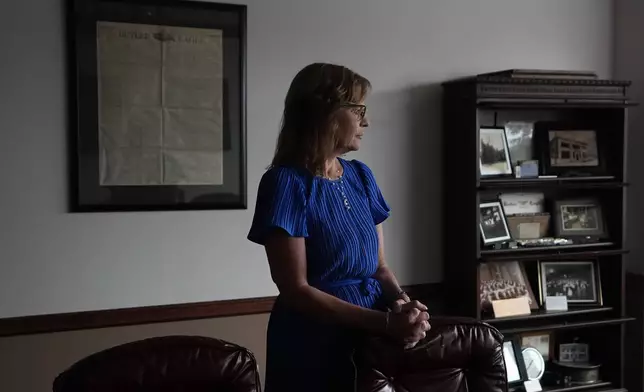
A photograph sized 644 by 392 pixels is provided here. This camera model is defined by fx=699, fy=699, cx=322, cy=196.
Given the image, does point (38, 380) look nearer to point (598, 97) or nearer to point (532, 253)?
point (532, 253)

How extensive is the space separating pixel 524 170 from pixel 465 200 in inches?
12.7

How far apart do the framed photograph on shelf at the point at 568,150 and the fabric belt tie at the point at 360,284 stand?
1463mm

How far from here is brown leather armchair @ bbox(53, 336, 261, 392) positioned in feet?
5.05

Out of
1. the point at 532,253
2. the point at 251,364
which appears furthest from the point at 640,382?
the point at 251,364

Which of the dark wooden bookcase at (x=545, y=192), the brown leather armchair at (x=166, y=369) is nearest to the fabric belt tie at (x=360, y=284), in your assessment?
the brown leather armchair at (x=166, y=369)

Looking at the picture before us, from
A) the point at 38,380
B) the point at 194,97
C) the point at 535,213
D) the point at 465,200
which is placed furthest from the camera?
the point at 535,213

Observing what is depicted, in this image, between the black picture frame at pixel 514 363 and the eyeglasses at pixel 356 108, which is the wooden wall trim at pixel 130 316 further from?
the eyeglasses at pixel 356 108

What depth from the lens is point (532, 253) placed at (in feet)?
9.29

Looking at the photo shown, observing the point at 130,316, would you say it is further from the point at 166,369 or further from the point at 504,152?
the point at 504,152

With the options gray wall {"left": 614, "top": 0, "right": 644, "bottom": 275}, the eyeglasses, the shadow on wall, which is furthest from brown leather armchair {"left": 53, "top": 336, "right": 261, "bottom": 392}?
gray wall {"left": 614, "top": 0, "right": 644, "bottom": 275}

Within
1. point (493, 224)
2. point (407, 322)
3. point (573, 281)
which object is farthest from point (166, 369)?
point (573, 281)

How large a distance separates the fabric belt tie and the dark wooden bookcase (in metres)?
1.05

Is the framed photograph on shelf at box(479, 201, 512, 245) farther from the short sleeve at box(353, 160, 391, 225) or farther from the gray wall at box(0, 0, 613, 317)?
the short sleeve at box(353, 160, 391, 225)

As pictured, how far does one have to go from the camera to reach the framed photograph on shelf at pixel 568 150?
117 inches
